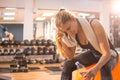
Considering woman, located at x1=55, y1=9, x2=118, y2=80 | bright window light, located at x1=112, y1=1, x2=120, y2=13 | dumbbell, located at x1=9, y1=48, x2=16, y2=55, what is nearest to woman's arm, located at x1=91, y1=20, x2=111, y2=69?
woman, located at x1=55, y1=9, x2=118, y2=80

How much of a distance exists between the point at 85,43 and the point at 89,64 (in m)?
0.21

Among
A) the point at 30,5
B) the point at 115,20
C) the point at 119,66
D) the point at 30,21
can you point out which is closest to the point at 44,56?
the point at 30,21

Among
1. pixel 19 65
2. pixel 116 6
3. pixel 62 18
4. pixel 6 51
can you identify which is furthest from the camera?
pixel 116 6

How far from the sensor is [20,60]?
5.23 metres

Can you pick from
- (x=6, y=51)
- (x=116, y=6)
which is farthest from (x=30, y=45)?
(x=116, y=6)

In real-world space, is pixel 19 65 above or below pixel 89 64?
below

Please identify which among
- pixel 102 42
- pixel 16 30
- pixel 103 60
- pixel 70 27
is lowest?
pixel 16 30

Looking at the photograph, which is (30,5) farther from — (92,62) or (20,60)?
(92,62)

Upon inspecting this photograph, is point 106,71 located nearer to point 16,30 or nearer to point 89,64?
point 89,64

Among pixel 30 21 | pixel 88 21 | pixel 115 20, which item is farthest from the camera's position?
pixel 115 20

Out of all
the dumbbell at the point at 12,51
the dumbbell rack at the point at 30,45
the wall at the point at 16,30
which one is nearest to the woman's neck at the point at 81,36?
the dumbbell rack at the point at 30,45

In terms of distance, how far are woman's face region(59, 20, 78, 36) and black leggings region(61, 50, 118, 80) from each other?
259mm

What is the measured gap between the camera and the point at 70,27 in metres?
1.57

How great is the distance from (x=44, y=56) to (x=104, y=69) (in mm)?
5738
